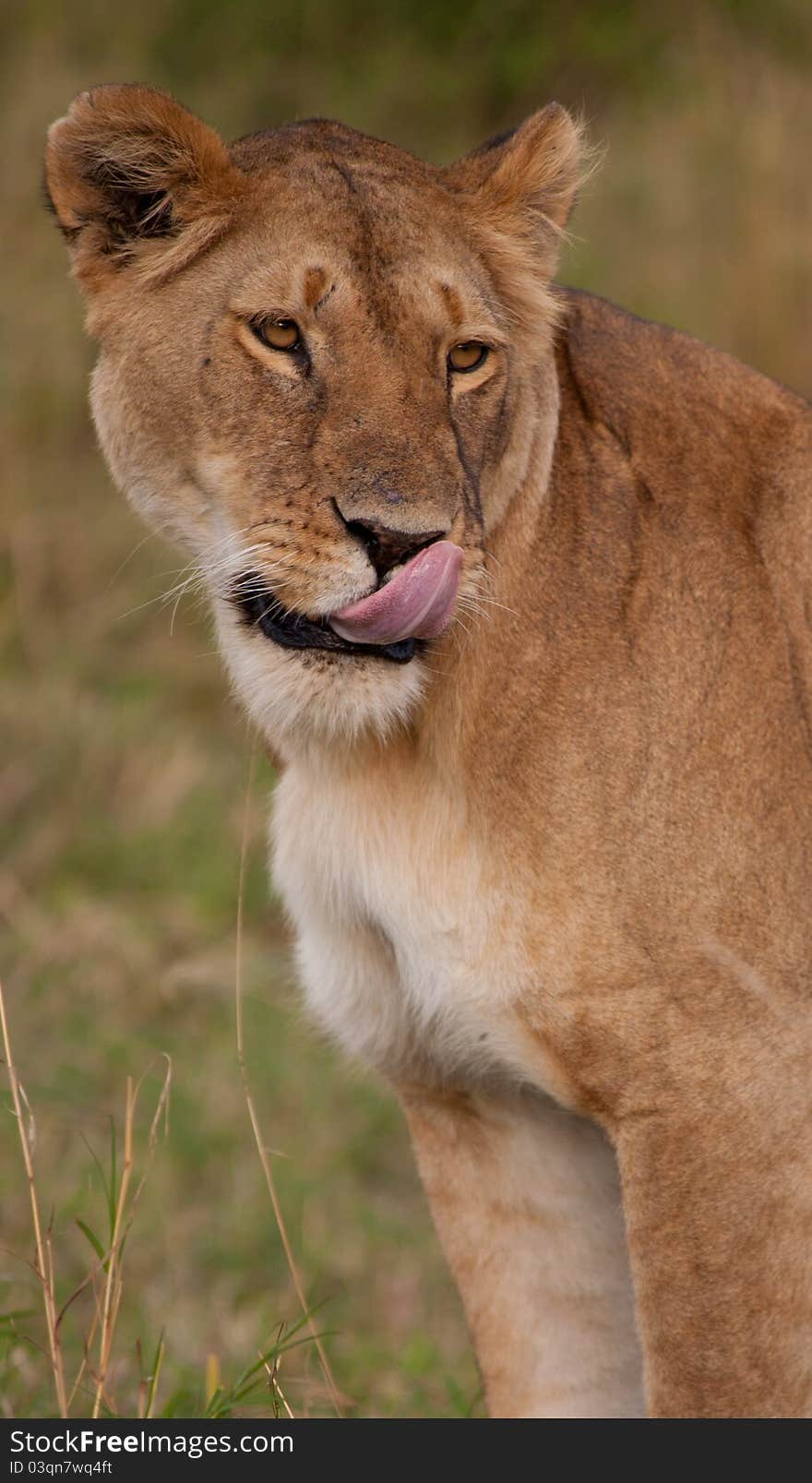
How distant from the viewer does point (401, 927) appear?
2912 millimetres

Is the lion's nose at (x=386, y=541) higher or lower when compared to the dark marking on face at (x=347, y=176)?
lower

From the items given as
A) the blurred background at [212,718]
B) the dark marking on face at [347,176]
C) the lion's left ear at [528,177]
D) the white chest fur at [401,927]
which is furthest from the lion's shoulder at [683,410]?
the blurred background at [212,718]

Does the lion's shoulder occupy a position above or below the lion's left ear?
below

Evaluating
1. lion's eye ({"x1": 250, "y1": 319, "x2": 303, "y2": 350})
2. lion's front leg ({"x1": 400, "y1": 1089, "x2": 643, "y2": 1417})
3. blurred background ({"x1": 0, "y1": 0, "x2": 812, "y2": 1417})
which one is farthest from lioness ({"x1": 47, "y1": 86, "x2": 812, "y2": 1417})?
blurred background ({"x1": 0, "y1": 0, "x2": 812, "y2": 1417})

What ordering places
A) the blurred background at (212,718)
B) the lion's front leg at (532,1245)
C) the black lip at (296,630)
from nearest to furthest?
the black lip at (296,630) < the lion's front leg at (532,1245) < the blurred background at (212,718)

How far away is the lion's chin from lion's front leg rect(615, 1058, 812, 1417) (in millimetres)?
667

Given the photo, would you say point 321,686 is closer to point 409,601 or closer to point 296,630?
point 296,630

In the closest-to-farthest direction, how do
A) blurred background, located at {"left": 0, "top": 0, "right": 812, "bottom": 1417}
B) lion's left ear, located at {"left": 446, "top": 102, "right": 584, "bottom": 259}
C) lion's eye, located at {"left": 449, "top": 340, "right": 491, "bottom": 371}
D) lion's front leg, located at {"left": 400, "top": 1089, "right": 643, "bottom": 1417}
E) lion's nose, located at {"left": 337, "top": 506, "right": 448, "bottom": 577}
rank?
lion's nose, located at {"left": 337, "top": 506, "right": 448, "bottom": 577}
lion's eye, located at {"left": 449, "top": 340, "right": 491, "bottom": 371}
lion's left ear, located at {"left": 446, "top": 102, "right": 584, "bottom": 259}
lion's front leg, located at {"left": 400, "top": 1089, "right": 643, "bottom": 1417}
blurred background, located at {"left": 0, "top": 0, "right": 812, "bottom": 1417}

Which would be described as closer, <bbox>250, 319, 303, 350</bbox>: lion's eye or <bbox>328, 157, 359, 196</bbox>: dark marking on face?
<bbox>250, 319, 303, 350</bbox>: lion's eye

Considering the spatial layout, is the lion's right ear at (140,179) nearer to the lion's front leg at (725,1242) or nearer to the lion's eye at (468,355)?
the lion's eye at (468,355)

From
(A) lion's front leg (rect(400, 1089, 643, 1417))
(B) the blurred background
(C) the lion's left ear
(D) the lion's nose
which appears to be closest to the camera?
(D) the lion's nose

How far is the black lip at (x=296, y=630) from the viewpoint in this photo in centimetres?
266

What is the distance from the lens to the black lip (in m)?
2.66

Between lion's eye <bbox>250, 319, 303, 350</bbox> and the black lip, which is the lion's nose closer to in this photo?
the black lip
